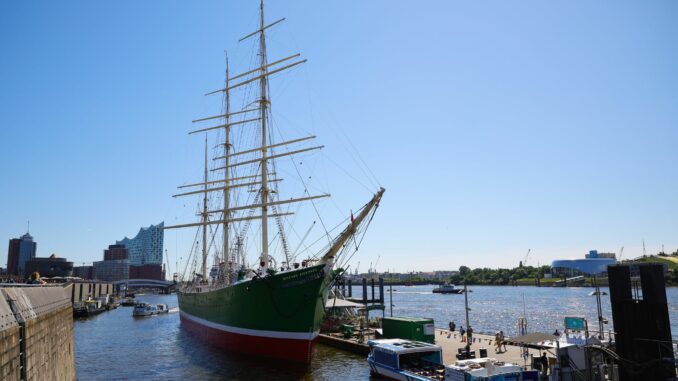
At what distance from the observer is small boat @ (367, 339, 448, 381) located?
77.6ft

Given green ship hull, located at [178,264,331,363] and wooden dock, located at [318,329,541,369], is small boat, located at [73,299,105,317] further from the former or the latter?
wooden dock, located at [318,329,541,369]

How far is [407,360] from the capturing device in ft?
80.8

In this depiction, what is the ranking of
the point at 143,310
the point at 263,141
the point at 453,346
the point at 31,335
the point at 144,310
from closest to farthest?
the point at 31,335 → the point at 453,346 → the point at 263,141 → the point at 143,310 → the point at 144,310

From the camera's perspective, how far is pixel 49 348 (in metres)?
16.1

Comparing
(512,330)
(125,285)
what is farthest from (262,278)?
(125,285)

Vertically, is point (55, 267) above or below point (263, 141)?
below

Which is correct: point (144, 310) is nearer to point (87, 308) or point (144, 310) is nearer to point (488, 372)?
point (87, 308)

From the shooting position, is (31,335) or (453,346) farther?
(453,346)

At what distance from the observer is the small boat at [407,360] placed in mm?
23656

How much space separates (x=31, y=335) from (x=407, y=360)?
17525 mm

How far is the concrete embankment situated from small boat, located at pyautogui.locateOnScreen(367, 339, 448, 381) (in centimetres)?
1525

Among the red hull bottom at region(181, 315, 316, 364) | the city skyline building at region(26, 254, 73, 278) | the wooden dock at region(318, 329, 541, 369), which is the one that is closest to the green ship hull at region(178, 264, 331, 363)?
the red hull bottom at region(181, 315, 316, 364)

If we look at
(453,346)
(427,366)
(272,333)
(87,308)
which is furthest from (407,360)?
(87,308)

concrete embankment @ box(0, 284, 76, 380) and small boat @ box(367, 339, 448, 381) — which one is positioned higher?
concrete embankment @ box(0, 284, 76, 380)
